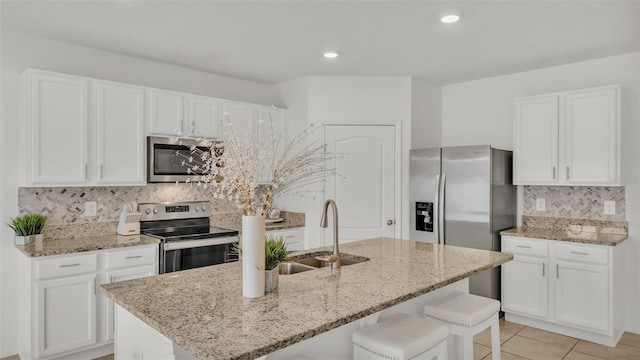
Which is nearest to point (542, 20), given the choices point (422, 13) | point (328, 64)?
point (422, 13)

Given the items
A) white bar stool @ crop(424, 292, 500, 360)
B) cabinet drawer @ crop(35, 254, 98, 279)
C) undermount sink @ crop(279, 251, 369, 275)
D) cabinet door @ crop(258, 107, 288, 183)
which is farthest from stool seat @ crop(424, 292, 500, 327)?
cabinet door @ crop(258, 107, 288, 183)

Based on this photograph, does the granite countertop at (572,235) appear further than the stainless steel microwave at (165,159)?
No

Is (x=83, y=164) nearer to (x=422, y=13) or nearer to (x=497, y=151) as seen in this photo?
(x=422, y=13)

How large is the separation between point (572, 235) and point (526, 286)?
0.63 m

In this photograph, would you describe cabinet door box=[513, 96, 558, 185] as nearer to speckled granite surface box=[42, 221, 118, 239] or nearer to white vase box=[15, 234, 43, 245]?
speckled granite surface box=[42, 221, 118, 239]

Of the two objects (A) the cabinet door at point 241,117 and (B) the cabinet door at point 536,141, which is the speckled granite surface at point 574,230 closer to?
(B) the cabinet door at point 536,141

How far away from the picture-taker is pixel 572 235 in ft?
12.4

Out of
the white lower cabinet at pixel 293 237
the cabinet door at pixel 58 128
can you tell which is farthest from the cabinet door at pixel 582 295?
the cabinet door at pixel 58 128

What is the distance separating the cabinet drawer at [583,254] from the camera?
3451mm

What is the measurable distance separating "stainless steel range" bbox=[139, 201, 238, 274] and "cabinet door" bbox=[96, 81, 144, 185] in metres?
0.48

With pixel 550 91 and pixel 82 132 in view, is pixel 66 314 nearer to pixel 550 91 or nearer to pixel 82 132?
pixel 82 132

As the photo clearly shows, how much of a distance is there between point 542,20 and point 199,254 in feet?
10.7

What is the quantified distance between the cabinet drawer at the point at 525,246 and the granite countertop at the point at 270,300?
60.0 inches

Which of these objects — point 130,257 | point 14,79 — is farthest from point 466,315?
point 14,79
